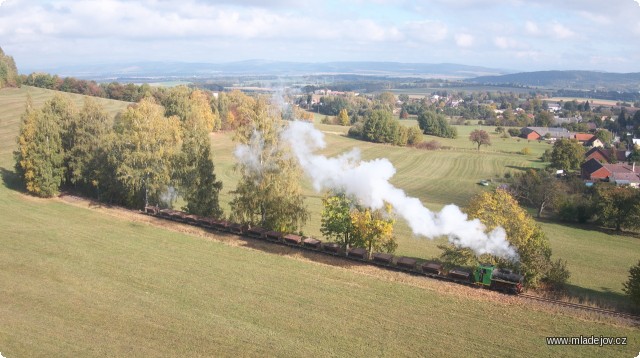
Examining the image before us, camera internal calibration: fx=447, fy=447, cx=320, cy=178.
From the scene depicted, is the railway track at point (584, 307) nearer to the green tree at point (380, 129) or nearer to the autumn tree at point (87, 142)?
the autumn tree at point (87, 142)

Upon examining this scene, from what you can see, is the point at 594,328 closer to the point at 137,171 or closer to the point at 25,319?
the point at 25,319

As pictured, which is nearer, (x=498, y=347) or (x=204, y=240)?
(x=498, y=347)

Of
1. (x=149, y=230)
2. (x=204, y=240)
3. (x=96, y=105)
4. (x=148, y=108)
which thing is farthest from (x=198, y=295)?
(x=96, y=105)


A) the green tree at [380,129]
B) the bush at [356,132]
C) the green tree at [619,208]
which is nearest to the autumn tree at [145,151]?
the green tree at [619,208]

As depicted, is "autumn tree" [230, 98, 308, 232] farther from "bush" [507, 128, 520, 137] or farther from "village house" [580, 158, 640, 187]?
"bush" [507, 128, 520, 137]

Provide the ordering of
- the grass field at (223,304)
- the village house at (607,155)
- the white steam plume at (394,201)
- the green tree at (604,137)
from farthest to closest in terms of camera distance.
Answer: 1. the green tree at (604,137)
2. the village house at (607,155)
3. the white steam plume at (394,201)
4. the grass field at (223,304)

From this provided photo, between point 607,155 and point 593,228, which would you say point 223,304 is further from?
point 607,155
